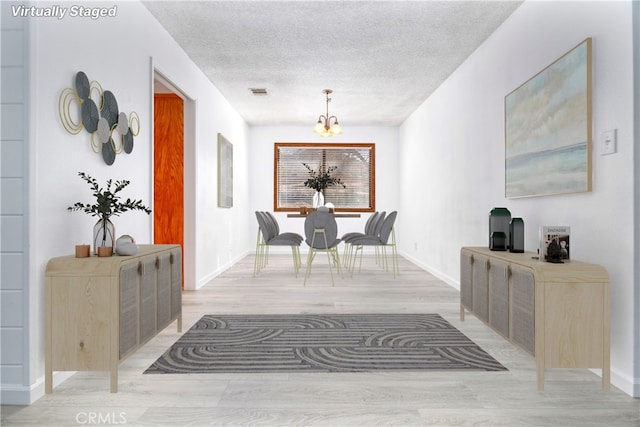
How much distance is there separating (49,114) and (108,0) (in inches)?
44.2

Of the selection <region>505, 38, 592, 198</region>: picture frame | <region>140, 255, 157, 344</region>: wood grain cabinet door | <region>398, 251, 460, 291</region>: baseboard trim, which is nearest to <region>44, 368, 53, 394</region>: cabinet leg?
<region>140, 255, 157, 344</region>: wood grain cabinet door

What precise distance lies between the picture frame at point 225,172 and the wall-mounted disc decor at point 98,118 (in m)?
2.50

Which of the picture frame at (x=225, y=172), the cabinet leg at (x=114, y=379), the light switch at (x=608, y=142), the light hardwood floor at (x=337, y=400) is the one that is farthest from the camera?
the picture frame at (x=225, y=172)

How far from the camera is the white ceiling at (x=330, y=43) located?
329cm

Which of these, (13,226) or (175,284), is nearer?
(13,226)

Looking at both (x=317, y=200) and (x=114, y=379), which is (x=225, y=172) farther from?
(x=114, y=379)

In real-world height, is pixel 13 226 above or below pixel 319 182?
below

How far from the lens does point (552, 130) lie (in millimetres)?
2699

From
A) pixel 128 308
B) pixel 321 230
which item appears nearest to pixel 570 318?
pixel 128 308

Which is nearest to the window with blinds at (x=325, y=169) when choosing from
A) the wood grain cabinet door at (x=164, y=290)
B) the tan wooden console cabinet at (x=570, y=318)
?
the wood grain cabinet door at (x=164, y=290)

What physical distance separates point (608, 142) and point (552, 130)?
1.76 ft

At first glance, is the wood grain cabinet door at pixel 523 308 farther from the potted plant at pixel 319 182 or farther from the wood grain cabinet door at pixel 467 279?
the potted plant at pixel 319 182

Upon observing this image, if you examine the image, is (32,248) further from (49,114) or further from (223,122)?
(223,122)

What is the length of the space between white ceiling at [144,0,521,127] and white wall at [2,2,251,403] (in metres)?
0.37
